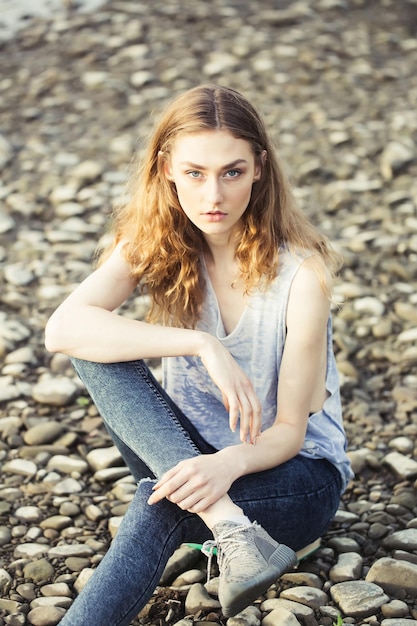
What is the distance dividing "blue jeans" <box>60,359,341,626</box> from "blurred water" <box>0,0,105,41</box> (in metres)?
6.14

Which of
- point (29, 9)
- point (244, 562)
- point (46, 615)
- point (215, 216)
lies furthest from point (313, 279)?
point (29, 9)

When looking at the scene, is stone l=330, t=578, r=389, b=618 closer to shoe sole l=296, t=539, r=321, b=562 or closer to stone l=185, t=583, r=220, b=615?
shoe sole l=296, t=539, r=321, b=562

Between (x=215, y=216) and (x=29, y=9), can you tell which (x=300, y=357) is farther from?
(x=29, y=9)

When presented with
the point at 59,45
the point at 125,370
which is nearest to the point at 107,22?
the point at 59,45

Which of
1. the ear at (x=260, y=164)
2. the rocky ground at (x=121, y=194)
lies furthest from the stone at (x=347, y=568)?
the ear at (x=260, y=164)

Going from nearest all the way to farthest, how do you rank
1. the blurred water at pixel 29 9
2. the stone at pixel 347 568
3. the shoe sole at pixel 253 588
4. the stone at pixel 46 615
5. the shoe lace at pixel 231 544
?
1. the shoe sole at pixel 253 588
2. the shoe lace at pixel 231 544
3. the stone at pixel 46 615
4. the stone at pixel 347 568
5. the blurred water at pixel 29 9

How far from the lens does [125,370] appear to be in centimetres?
258

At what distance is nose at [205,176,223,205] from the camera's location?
252cm

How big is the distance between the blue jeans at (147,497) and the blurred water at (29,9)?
6.14m

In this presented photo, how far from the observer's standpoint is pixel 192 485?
230 centimetres

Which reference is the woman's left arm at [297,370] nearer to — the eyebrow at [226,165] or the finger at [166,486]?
the finger at [166,486]

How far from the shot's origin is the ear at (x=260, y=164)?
265 cm

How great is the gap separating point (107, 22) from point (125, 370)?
20.1 feet

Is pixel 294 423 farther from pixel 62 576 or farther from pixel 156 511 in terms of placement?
pixel 62 576
